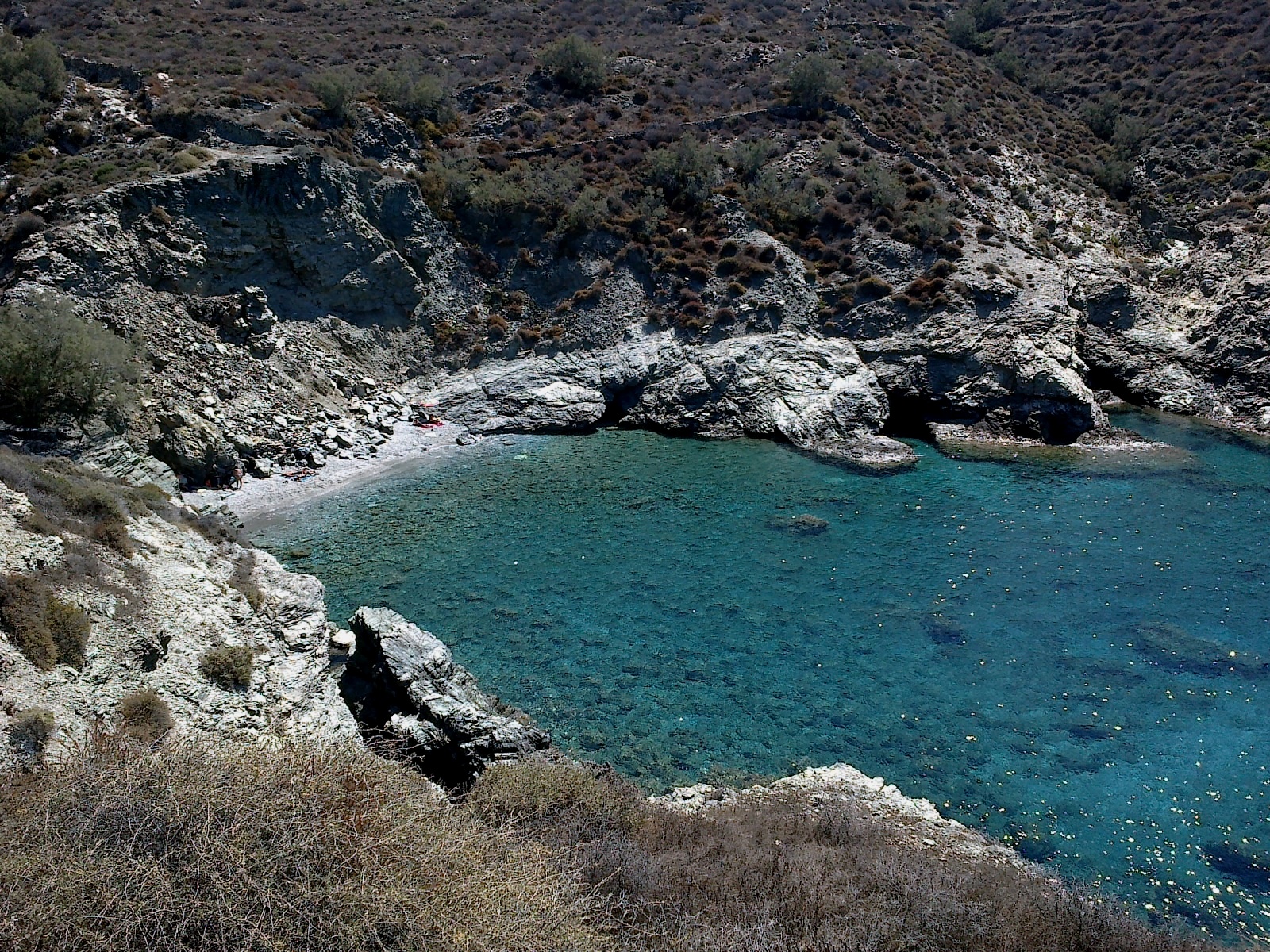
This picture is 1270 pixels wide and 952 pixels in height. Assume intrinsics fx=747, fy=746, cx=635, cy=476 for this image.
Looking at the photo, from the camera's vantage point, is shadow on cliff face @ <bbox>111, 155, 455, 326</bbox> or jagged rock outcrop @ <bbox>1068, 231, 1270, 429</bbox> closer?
shadow on cliff face @ <bbox>111, 155, 455, 326</bbox>

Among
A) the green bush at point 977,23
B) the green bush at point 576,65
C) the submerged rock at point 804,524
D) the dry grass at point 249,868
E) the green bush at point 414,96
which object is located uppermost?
the green bush at point 977,23

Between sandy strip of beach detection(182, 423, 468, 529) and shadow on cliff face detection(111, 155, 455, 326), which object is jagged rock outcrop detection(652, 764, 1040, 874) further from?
shadow on cliff face detection(111, 155, 455, 326)

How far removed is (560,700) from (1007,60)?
3063 inches

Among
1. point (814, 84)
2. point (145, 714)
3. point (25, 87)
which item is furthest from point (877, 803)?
point (814, 84)

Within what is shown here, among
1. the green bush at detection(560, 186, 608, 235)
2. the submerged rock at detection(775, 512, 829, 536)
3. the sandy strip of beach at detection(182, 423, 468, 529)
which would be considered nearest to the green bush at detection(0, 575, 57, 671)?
the sandy strip of beach at detection(182, 423, 468, 529)

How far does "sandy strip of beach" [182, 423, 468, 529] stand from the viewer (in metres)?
28.2

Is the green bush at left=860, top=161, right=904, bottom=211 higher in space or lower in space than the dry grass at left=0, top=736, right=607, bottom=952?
higher

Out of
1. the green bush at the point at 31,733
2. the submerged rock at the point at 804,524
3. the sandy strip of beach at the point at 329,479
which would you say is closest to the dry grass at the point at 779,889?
the green bush at the point at 31,733

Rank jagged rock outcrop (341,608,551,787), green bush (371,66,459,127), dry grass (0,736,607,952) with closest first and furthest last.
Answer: dry grass (0,736,607,952)
jagged rock outcrop (341,608,551,787)
green bush (371,66,459,127)

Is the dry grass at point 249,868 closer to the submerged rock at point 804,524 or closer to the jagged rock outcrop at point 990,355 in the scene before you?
the submerged rock at point 804,524

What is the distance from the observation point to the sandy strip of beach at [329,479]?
28156mm

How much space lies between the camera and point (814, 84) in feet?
186

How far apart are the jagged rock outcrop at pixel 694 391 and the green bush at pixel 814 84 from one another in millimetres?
25873

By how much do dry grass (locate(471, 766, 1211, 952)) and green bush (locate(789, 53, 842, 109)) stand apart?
58.0 m
